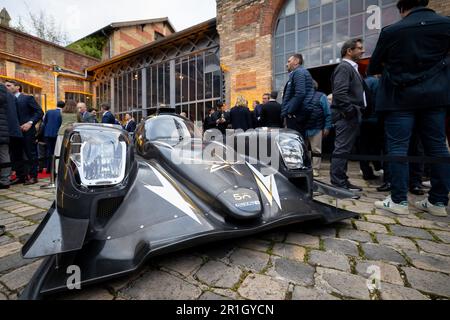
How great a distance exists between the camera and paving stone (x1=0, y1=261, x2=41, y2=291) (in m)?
1.23

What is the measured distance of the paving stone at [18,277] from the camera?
123cm

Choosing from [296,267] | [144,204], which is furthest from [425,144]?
[144,204]

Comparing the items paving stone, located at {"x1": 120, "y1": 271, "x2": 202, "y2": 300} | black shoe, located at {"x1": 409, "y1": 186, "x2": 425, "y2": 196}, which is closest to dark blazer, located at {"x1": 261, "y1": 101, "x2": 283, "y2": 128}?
black shoe, located at {"x1": 409, "y1": 186, "x2": 425, "y2": 196}

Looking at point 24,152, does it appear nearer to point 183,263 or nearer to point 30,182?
point 30,182

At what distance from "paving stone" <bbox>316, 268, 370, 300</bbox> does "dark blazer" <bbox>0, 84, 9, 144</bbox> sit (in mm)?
4757

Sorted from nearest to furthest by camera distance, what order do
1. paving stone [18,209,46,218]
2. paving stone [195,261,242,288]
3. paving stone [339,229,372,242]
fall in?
paving stone [195,261,242,288] < paving stone [339,229,372,242] < paving stone [18,209,46,218]

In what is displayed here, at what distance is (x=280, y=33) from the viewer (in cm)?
877

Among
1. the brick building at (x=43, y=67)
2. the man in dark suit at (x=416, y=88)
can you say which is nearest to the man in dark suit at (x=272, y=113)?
the man in dark suit at (x=416, y=88)

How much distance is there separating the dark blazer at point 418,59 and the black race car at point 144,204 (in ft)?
3.87

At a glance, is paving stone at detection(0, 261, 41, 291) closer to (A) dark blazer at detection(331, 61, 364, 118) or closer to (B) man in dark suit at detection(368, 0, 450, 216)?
(B) man in dark suit at detection(368, 0, 450, 216)

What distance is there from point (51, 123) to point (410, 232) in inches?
228

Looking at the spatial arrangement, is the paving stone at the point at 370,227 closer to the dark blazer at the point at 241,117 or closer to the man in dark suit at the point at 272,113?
the man in dark suit at the point at 272,113
